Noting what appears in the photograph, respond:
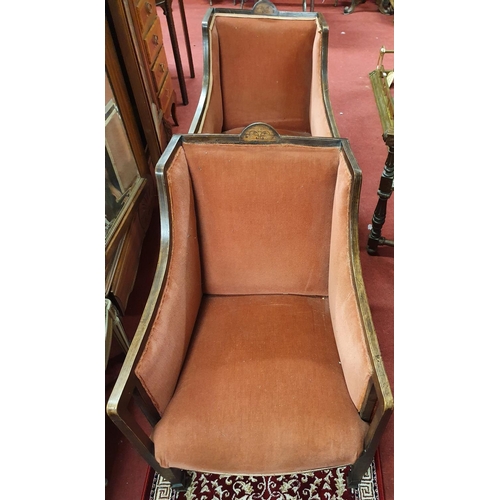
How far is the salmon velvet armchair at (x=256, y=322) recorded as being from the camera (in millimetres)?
890

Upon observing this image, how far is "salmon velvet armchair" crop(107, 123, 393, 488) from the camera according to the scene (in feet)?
2.92

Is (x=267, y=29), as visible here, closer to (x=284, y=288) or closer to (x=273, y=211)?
(x=273, y=211)

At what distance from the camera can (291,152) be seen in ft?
3.35

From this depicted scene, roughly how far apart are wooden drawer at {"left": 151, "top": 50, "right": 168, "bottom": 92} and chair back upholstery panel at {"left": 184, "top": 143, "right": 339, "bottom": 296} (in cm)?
115

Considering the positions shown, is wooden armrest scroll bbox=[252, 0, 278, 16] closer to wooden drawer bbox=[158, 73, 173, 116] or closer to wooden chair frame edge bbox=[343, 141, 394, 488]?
wooden drawer bbox=[158, 73, 173, 116]

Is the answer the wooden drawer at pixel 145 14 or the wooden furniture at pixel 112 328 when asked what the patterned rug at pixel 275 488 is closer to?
the wooden furniture at pixel 112 328

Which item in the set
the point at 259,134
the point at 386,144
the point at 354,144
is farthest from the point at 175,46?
the point at 259,134

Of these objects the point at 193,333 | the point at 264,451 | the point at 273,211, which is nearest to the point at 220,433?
the point at 264,451

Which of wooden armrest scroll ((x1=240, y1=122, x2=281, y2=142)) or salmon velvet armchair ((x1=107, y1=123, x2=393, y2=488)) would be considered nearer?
salmon velvet armchair ((x1=107, y1=123, x2=393, y2=488))

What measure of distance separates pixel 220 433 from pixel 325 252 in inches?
20.8

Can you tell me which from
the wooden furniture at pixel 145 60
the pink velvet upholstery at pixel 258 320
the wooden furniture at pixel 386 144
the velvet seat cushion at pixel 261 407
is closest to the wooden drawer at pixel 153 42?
the wooden furniture at pixel 145 60

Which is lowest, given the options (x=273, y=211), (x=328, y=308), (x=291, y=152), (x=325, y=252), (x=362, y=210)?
(x=362, y=210)

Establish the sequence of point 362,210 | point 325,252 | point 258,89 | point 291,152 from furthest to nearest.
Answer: point 362,210, point 258,89, point 325,252, point 291,152

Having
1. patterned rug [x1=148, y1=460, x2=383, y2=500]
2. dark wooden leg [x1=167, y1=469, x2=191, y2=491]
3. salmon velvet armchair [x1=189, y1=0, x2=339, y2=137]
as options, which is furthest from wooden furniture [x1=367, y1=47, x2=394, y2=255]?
dark wooden leg [x1=167, y1=469, x2=191, y2=491]
